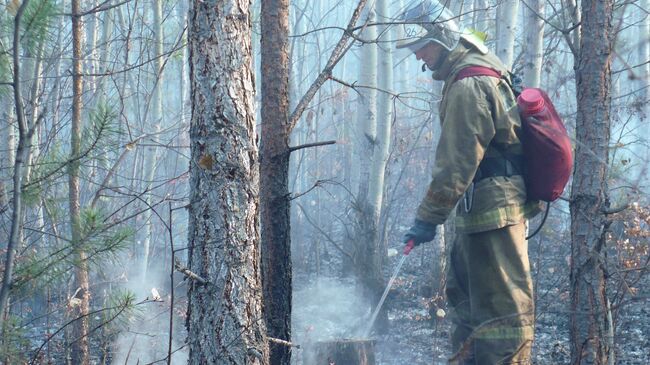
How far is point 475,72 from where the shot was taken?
377cm

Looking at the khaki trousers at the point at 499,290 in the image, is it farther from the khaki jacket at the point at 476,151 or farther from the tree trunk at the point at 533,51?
the tree trunk at the point at 533,51

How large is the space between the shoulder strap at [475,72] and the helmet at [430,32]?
0.24 m

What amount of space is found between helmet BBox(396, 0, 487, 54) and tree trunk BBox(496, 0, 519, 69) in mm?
3402

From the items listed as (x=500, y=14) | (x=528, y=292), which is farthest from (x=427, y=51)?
(x=500, y=14)

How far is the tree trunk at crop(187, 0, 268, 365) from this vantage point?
2564mm

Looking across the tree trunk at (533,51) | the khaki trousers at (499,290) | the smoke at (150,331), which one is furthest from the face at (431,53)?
the tree trunk at (533,51)

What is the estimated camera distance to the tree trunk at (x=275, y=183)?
3461 mm

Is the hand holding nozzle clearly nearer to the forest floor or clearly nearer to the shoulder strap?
the shoulder strap

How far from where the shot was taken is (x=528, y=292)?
3762 mm

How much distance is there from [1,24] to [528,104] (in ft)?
9.55

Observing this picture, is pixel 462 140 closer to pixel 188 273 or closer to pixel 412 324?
pixel 188 273

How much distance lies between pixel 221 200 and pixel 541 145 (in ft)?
6.77

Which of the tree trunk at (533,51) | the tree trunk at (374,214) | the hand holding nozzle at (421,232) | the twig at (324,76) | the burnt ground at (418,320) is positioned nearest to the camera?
the twig at (324,76)

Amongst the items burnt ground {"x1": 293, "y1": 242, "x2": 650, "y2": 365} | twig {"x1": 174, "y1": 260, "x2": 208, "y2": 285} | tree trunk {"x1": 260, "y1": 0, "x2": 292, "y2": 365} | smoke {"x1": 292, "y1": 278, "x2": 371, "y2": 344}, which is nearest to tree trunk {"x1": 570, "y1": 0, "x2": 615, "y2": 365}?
burnt ground {"x1": 293, "y1": 242, "x2": 650, "y2": 365}
